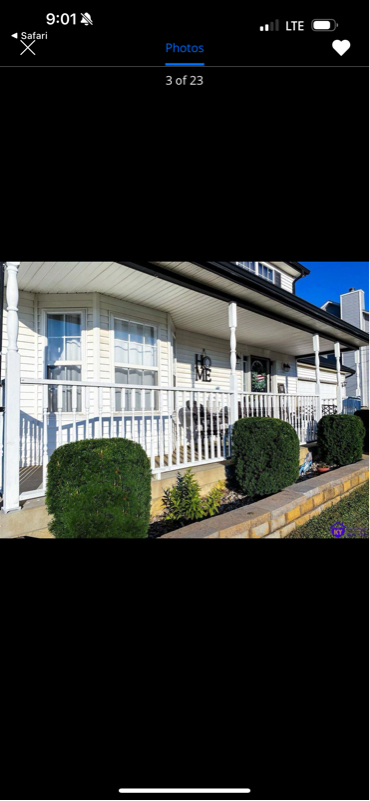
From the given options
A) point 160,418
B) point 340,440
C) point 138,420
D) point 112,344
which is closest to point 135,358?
point 112,344

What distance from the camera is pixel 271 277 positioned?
9305 millimetres

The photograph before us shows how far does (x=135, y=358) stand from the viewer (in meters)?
4.91

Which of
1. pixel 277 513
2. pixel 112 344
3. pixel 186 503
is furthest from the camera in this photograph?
pixel 112 344

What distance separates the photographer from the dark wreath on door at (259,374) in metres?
8.61

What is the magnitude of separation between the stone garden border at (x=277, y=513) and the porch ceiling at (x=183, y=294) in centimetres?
288

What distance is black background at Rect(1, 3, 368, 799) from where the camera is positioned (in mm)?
922

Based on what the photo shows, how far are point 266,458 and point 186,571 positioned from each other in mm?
2254

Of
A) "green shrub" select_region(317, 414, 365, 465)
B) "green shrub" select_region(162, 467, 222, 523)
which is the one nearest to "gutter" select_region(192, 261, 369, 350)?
"green shrub" select_region(317, 414, 365, 465)

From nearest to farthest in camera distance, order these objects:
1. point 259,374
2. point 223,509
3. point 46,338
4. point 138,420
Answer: point 223,509 < point 138,420 < point 46,338 < point 259,374

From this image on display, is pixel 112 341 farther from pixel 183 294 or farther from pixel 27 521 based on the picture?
pixel 27 521
